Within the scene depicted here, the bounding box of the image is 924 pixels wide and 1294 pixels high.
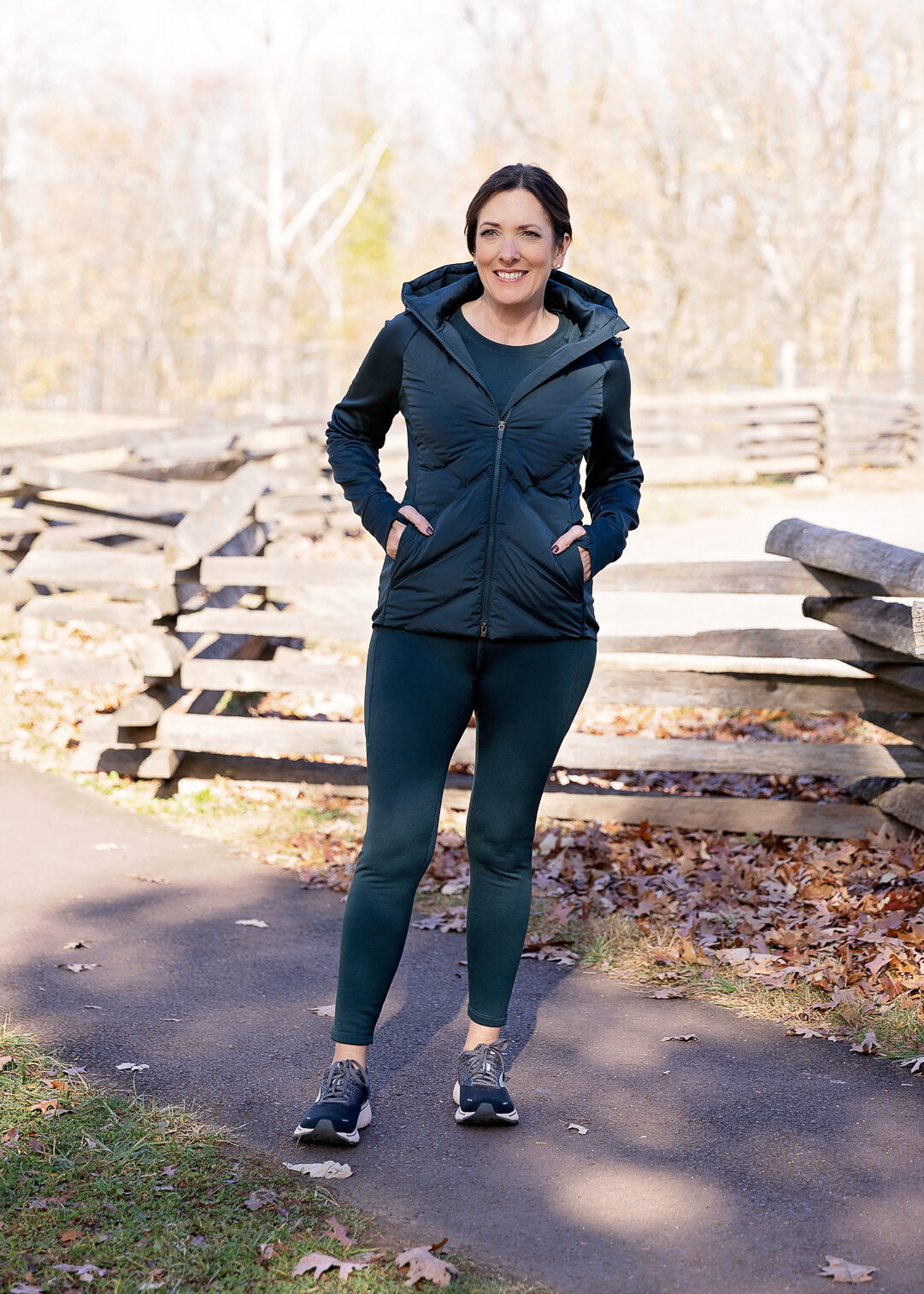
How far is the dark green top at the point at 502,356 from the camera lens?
321 centimetres

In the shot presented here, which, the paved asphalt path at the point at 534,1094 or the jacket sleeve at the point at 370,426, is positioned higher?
the jacket sleeve at the point at 370,426

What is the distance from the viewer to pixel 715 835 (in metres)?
6.21

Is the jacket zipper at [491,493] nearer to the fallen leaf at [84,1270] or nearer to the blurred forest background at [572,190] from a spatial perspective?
the fallen leaf at [84,1270]

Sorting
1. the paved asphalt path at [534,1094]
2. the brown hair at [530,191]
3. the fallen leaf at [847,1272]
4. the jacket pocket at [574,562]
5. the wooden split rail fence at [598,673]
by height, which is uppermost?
the brown hair at [530,191]

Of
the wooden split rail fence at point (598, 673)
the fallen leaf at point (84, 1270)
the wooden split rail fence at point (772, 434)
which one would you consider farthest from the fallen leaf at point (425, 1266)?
the wooden split rail fence at point (772, 434)

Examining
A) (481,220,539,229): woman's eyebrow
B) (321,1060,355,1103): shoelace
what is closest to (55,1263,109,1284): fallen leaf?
(321,1060,355,1103): shoelace

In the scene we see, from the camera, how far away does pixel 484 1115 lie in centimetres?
344

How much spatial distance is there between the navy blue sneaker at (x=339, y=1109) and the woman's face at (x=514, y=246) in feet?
6.39

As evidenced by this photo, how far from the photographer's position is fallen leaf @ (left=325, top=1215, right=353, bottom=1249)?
2.85 metres

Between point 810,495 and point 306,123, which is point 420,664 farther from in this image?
point 306,123

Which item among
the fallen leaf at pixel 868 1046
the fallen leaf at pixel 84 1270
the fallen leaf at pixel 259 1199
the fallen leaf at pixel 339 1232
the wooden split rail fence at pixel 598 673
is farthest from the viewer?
the wooden split rail fence at pixel 598 673

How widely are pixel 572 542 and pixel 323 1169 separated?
161cm

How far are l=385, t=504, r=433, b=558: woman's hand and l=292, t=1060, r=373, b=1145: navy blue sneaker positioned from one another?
129 cm

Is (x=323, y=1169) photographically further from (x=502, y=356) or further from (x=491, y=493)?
(x=502, y=356)
